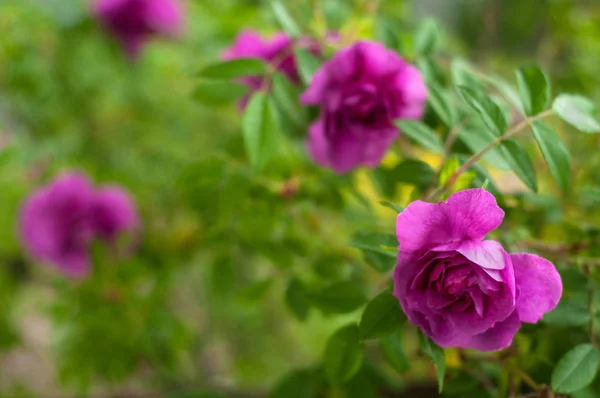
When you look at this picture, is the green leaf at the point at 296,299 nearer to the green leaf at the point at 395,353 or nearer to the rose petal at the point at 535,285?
the green leaf at the point at 395,353

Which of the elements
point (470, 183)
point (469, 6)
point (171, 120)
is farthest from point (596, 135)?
point (469, 6)

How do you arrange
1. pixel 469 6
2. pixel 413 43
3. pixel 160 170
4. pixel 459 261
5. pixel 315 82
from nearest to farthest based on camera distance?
pixel 459 261 → pixel 315 82 → pixel 413 43 → pixel 160 170 → pixel 469 6


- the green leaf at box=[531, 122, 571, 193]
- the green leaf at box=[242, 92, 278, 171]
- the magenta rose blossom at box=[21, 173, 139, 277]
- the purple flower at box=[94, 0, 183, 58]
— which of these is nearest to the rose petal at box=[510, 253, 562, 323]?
the green leaf at box=[531, 122, 571, 193]

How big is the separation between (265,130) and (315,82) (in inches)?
2.6

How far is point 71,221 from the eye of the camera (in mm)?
832

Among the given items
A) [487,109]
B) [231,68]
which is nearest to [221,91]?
[231,68]

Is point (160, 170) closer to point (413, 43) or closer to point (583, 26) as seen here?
point (413, 43)

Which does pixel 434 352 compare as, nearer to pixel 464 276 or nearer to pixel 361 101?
pixel 464 276

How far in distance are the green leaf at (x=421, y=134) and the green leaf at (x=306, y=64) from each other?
0.09 meters

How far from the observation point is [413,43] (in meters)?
0.56

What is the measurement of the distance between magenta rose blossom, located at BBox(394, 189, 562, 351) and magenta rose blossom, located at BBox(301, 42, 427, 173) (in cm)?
16

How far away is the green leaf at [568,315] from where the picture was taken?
1.34ft

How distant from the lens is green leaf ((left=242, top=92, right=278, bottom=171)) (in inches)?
18.1

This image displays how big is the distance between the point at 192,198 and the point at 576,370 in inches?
14.8
